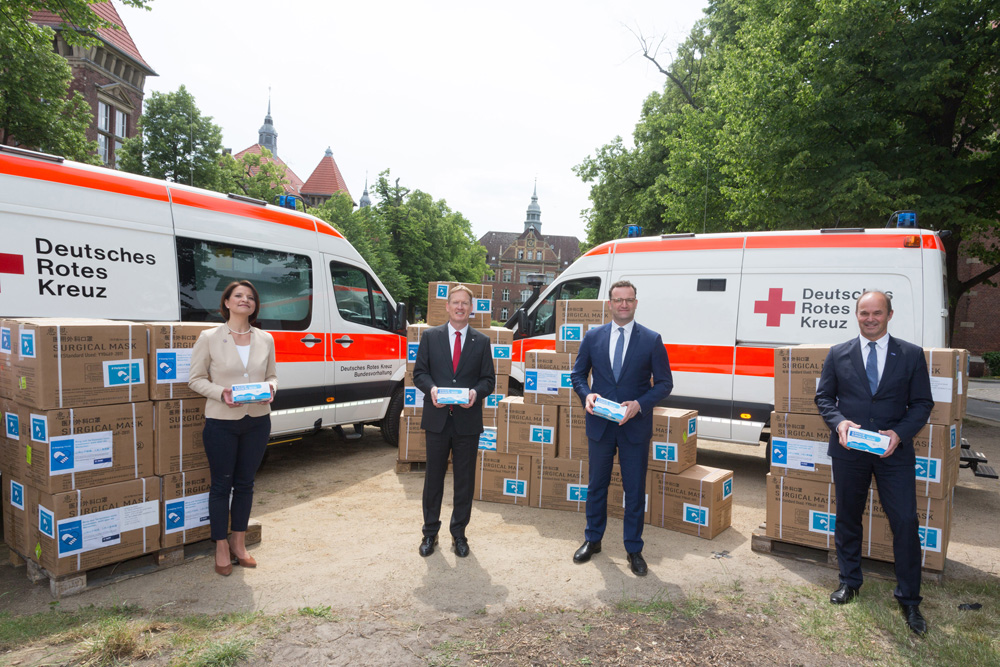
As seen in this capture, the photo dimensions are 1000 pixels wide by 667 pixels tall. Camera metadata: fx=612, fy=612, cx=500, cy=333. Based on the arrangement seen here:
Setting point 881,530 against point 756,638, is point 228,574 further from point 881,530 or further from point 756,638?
point 881,530

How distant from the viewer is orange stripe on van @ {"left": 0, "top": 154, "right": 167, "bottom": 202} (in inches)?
171

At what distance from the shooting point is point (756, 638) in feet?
10.8

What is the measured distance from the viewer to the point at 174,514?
13.1 ft

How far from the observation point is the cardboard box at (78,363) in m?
3.48

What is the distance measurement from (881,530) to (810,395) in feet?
3.30

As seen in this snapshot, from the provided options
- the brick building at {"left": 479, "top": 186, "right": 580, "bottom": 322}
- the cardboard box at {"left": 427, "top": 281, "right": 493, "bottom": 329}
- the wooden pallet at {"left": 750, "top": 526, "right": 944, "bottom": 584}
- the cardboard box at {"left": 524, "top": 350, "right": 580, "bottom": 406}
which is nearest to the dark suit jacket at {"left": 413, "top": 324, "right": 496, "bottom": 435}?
the cardboard box at {"left": 524, "top": 350, "right": 580, "bottom": 406}

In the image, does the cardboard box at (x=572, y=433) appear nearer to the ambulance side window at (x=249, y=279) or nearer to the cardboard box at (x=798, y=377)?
the cardboard box at (x=798, y=377)

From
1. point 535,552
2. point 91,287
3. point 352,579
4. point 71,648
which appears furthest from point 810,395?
point 91,287

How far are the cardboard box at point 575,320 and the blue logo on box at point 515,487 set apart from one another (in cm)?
→ 130

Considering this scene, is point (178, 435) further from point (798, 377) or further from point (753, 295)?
point (753, 295)

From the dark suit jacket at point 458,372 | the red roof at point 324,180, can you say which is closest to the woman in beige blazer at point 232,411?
the dark suit jacket at point 458,372

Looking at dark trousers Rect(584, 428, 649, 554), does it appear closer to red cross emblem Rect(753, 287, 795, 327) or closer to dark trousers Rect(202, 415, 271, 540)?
dark trousers Rect(202, 415, 271, 540)

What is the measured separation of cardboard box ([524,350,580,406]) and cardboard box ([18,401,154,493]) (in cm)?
310

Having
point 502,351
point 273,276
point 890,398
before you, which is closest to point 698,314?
point 502,351
